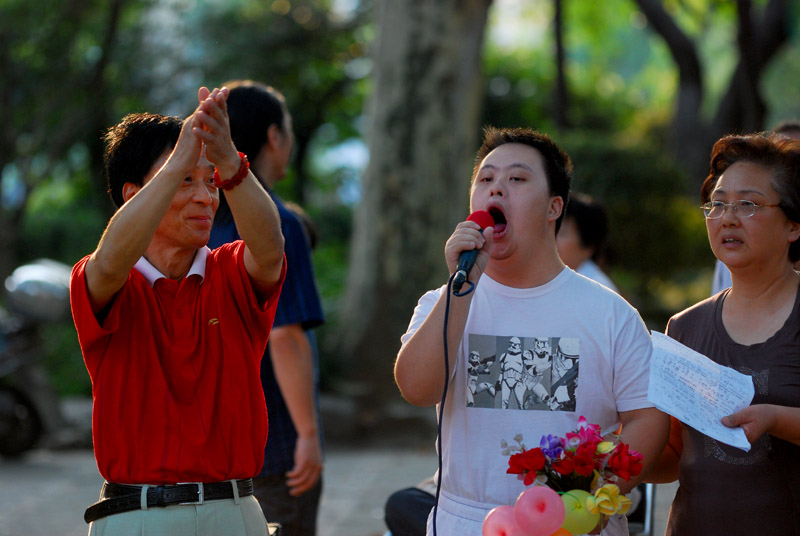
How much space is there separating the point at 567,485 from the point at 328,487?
5508 millimetres

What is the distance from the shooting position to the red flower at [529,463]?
7.92 ft

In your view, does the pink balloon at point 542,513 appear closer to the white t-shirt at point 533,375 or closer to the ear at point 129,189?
the white t-shirt at point 533,375

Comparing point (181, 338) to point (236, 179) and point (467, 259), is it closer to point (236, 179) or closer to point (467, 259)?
point (236, 179)

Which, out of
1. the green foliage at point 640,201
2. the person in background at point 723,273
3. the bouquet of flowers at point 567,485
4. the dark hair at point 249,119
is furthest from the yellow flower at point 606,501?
the green foliage at point 640,201

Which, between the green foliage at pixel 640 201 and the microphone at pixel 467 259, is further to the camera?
the green foliage at pixel 640 201

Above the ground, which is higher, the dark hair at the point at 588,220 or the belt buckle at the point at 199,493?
the dark hair at the point at 588,220

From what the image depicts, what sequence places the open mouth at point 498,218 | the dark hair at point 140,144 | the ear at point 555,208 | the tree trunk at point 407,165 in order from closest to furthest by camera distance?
1. the dark hair at point 140,144
2. the open mouth at point 498,218
3. the ear at point 555,208
4. the tree trunk at point 407,165

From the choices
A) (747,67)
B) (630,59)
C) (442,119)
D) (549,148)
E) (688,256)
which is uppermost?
(630,59)

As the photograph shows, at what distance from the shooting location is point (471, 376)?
2.89 meters

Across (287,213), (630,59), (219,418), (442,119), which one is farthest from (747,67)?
(630,59)

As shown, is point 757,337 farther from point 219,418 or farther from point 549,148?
point 219,418

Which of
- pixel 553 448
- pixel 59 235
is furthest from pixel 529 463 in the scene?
pixel 59 235

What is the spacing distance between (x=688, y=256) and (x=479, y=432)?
1119cm

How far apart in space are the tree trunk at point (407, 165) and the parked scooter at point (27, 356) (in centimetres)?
284
